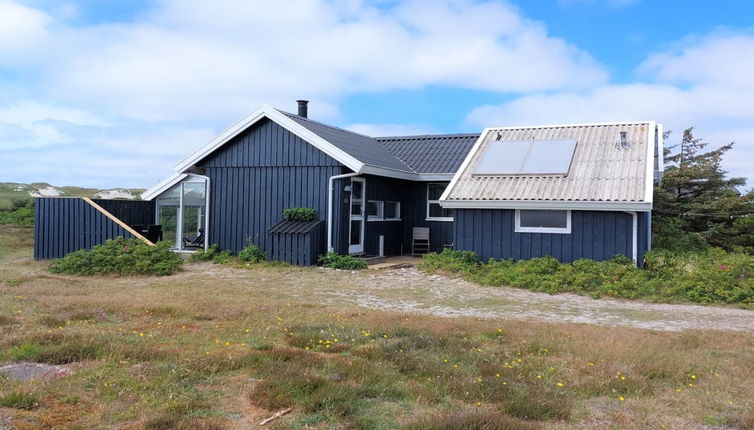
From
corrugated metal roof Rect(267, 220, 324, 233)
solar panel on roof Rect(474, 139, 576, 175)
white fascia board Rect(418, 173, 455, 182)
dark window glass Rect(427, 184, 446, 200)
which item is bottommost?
corrugated metal roof Rect(267, 220, 324, 233)

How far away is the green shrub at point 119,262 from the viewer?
1509 cm

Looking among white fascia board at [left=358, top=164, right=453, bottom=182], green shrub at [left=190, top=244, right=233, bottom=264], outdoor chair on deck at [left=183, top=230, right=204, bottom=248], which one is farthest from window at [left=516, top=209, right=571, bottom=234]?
outdoor chair on deck at [left=183, top=230, right=204, bottom=248]

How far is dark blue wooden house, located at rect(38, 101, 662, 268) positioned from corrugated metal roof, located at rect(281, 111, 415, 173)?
108 millimetres

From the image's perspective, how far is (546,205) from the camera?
15.2 meters

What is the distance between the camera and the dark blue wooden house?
15.3 metres

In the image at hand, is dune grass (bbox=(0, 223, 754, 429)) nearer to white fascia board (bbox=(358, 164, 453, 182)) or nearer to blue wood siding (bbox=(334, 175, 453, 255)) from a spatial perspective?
white fascia board (bbox=(358, 164, 453, 182))

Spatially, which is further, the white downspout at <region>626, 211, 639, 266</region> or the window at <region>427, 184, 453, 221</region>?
the window at <region>427, 184, 453, 221</region>

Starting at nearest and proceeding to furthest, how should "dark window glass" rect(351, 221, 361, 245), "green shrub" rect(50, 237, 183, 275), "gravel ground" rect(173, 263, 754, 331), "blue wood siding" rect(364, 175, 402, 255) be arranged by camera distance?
"gravel ground" rect(173, 263, 754, 331) → "green shrub" rect(50, 237, 183, 275) → "dark window glass" rect(351, 221, 361, 245) → "blue wood siding" rect(364, 175, 402, 255)

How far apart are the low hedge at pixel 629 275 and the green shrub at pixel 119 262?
6.52m

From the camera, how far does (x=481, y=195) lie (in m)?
16.1

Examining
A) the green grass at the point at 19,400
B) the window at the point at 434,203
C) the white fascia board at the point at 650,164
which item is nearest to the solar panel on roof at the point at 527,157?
the white fascia board at the point at 650,164

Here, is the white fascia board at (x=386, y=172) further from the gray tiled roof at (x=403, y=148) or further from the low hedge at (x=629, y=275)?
the low hedge at (x=629, y=275)

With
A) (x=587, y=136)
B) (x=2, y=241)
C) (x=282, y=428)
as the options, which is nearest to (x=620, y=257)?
(x=587, y=136)

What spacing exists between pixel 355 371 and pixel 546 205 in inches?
405
